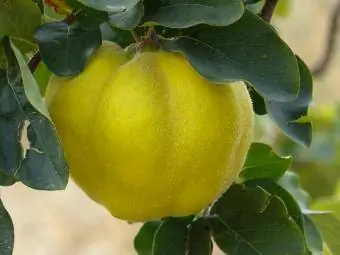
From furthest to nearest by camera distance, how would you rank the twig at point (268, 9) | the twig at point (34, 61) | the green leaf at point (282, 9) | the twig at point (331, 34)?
the twig at point (331, 34)
the green leaf at point (282, 9)
the twig at point (268, 9)
the twig at point (34, 61)

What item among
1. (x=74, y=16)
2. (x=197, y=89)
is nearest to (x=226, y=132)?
(x=197, y=89)

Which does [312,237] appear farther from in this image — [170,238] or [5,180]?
[5,180]

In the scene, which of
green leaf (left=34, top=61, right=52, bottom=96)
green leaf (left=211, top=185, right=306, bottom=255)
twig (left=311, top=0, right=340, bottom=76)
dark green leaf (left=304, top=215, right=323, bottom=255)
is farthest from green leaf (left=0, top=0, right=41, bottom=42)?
twig (left=311, top=0, right=340, bottom=76)

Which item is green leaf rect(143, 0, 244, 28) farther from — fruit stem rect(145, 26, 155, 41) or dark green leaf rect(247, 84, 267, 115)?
dark green leaf rect(247, 84, 267, 115)

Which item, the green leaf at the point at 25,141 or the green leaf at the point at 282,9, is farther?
the green leaf at the point at 282,9

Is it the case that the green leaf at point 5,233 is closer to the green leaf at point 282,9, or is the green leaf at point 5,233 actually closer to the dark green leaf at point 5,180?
the dark green leaf at point 5,180

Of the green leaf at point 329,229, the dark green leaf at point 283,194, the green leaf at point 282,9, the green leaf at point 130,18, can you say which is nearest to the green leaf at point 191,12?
the green leaf at point 130,18
